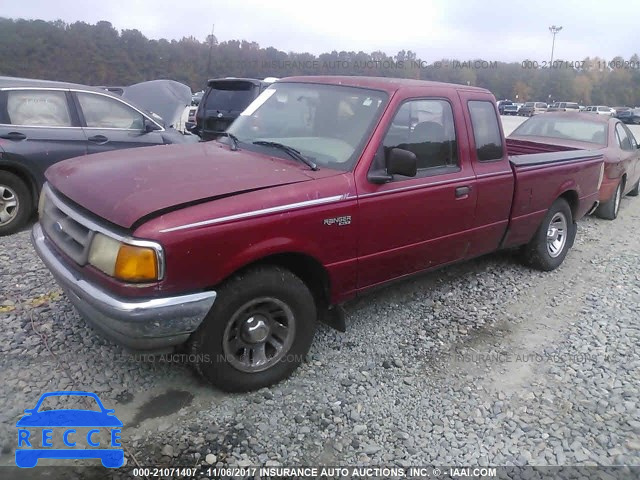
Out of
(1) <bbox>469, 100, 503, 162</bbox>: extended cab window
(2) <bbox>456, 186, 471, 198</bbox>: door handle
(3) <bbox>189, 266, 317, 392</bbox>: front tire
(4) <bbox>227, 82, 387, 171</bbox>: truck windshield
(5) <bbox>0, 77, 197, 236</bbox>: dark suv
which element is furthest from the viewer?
(5) <bbox>0, 77, 197, 236</bbox>: dark suv

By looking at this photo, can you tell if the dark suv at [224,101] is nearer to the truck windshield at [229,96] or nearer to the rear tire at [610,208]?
the truck windshield at [229,96]

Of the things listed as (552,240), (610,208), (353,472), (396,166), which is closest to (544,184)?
(552,240)

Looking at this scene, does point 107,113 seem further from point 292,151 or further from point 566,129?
point 566,129

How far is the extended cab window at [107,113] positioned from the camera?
20.0 ft

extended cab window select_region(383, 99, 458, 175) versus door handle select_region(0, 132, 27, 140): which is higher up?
Result: extended cab window select_region(383, 99, 458, 175)

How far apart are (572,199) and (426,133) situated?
2702 mm

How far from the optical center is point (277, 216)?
9.23 ft

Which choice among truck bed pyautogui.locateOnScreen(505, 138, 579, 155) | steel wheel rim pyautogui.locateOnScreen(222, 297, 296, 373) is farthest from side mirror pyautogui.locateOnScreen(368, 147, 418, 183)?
truck bed pyautogui.locateOnScreen(505, 138, 579, 155)

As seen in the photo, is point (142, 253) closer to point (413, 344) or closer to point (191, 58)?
point (413, 344)

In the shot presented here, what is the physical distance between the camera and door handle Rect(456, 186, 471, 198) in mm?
3900

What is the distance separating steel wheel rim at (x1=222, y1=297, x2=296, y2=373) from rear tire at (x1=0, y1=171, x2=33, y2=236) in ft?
13.3

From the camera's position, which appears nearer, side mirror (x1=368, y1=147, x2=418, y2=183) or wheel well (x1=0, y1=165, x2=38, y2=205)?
side mirror (x1=368, y1=147, x2=418, y2=183)

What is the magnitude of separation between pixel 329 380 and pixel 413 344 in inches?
32.4

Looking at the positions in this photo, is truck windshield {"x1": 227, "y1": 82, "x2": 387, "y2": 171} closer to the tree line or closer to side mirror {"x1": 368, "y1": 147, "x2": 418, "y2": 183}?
side mirror {"x1": 368, "y1": 147, "x2": 418, "y2": 183}
